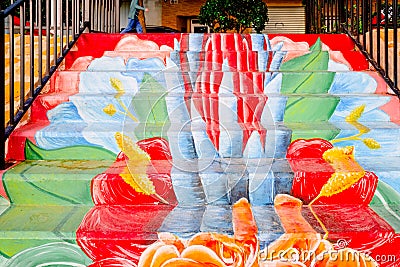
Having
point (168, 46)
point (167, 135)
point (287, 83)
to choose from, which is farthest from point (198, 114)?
point (168, 46)

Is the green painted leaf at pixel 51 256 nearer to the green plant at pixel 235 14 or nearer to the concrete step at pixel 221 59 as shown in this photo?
the concrete step at pixel 221 59

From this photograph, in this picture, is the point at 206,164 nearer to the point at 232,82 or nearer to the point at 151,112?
the point at 151,112

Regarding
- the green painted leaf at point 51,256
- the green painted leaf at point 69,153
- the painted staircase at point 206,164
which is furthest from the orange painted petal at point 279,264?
the green painted leaf at point 69,153

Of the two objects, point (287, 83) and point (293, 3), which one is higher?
point (293, 3)

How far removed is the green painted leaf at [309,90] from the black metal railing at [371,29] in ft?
0.97

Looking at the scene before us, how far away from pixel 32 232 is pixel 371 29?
237 centimetres

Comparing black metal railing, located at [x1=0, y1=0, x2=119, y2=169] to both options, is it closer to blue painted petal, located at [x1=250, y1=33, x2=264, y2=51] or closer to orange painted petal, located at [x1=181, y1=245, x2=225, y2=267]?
orange painted petal, located at [x1=181, y1=245, x2=225, y2=267]

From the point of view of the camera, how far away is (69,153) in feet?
7.60

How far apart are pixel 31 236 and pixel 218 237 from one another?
0.75 meters

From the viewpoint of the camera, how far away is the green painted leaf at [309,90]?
254 cm

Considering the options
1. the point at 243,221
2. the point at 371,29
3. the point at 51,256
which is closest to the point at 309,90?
the point at 371,29

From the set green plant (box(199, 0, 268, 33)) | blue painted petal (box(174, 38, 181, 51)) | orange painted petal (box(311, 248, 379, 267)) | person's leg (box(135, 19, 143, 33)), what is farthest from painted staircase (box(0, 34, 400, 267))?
green plant (box(199, 0, 268, 33))

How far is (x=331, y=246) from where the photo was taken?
1753mm

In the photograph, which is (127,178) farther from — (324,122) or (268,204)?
(324,122)
